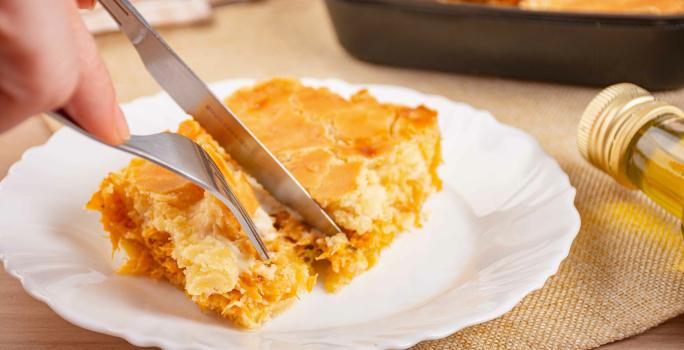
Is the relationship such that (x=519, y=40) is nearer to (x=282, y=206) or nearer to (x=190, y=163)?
(x=282, y=206)

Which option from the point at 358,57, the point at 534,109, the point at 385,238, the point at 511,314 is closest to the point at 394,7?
the point at 358,57

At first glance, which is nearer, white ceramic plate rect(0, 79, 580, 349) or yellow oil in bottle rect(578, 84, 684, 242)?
white ceramic plate rect(0, 79, 580, 349)

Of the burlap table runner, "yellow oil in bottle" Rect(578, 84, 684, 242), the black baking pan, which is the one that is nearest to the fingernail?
the burlap table runner

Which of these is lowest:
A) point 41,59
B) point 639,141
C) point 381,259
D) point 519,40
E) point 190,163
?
point 381,259

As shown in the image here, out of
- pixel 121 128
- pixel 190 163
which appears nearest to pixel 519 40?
pixel 190 163

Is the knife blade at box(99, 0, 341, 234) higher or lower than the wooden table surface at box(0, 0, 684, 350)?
higher

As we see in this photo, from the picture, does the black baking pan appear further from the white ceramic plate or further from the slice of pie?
the slice of pie

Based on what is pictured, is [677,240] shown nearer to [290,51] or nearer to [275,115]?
[275,115]
